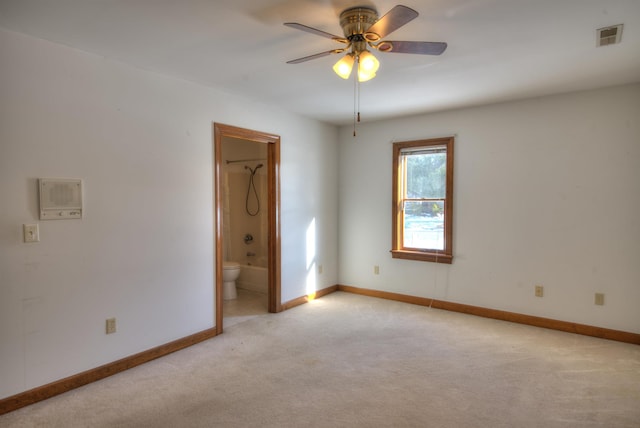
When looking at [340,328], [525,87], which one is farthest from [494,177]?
[340,328]

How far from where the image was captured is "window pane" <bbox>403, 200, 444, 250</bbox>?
15.2 ft

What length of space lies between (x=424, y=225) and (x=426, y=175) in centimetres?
64

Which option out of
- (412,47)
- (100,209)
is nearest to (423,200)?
(412,47)

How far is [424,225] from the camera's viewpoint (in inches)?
188

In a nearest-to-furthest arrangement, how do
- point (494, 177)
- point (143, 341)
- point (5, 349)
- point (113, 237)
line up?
point (5, 349)
point (113, 237)
point (143, 341)
point (494, 177)

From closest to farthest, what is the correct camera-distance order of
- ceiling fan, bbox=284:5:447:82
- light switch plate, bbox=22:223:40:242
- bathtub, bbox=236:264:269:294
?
ceiling fan, bbox=284:5:447:82 < light switch plate, bbox=22:223:40:242 < bathtub, bbox=236:264:269:294

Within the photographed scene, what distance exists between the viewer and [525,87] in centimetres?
356

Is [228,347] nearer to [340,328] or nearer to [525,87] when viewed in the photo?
[340,328]

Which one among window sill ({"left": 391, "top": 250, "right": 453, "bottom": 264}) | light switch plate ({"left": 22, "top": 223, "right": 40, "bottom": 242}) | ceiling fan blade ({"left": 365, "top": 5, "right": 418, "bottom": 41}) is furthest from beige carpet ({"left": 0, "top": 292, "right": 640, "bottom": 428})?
ceiling fan blade ({"left": 365, "top": 5, "right": 418, "bottom": 41})

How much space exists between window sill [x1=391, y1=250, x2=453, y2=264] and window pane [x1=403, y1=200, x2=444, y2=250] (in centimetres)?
10

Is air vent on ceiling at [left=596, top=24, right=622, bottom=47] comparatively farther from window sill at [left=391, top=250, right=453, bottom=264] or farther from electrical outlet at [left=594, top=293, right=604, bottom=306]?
window sill at [left=391, top=250, right=453, bottom=264]

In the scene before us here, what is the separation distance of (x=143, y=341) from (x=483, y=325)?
3.36m

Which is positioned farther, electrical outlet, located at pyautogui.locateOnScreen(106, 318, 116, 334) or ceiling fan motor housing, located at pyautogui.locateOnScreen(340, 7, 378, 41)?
electrical outlet, located at pyautogui.locateOnScreen(106, 318, 116, 334)

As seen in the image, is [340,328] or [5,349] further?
[340,328]
